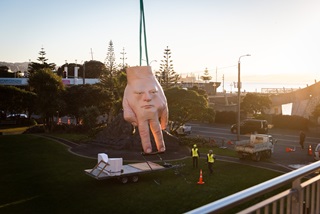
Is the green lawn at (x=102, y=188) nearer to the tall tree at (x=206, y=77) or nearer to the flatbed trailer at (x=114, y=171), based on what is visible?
the flatbed trailer at (x=114, y=171)

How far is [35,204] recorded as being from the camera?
13945 millimetres

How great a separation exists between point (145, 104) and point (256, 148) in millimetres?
19381

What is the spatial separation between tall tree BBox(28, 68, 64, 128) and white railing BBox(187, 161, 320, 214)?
122 feet

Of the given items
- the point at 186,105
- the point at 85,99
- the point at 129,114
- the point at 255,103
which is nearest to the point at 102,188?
the point at 129,114

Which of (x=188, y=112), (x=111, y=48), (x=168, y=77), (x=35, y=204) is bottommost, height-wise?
(x=35, y=204)

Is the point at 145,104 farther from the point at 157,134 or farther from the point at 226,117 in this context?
the point at 226,117

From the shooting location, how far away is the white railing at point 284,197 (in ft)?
6.56

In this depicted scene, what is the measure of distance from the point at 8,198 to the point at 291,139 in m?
30.3

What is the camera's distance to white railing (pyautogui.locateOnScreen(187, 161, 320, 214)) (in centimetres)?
200

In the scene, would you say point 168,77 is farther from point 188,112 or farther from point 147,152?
point 147,152

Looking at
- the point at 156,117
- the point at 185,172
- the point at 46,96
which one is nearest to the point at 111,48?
the point at 46,96

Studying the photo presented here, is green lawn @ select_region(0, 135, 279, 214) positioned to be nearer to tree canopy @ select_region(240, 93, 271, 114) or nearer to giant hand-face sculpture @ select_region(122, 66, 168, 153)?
giant hand-face sculpture @ select_region(122, 66, 168, 153)

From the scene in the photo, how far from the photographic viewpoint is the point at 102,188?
16.1 metres

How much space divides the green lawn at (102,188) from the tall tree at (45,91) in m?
15.4
